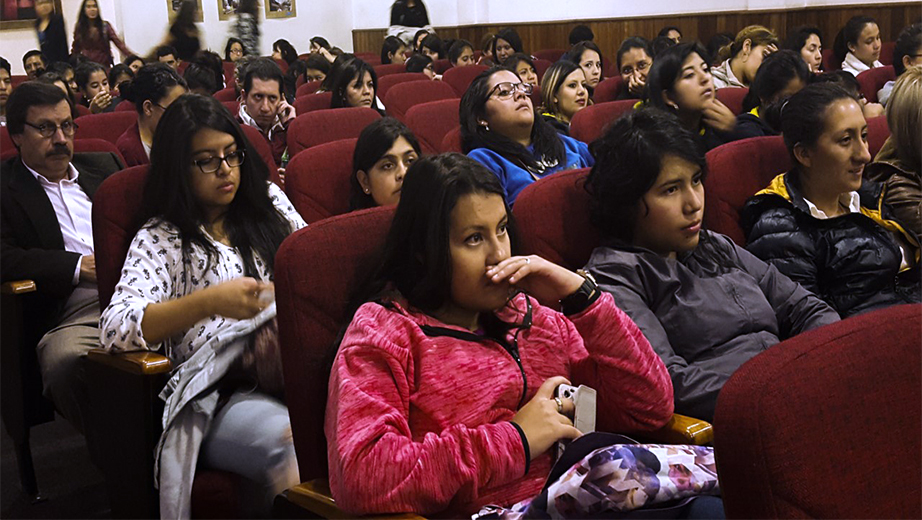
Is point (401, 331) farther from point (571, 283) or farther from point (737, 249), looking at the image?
point (737, 249)

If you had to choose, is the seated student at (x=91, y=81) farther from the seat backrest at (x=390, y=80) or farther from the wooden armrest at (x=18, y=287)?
the wooden armrest at (x=18, y=287)

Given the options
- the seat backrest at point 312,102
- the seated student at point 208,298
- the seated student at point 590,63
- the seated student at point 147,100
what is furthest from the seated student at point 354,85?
the seated student at point 208,298

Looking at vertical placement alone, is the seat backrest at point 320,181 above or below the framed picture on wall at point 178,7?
below

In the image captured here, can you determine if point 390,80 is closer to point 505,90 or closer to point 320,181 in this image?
point 505,90

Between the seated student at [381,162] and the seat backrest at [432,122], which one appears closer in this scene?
the seated student at [381,162]

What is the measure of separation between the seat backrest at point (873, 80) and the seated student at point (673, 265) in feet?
12.2

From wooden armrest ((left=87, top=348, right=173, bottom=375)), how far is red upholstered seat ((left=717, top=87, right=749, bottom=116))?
9.90ft

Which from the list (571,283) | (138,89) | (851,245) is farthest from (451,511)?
(138,89)

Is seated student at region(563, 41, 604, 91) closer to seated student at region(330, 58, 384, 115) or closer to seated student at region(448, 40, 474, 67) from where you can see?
seated student at region(330, 58, 384, 115)

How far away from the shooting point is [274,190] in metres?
2.30

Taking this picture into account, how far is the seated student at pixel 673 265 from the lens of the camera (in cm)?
181

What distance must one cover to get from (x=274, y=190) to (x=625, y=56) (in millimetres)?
3380

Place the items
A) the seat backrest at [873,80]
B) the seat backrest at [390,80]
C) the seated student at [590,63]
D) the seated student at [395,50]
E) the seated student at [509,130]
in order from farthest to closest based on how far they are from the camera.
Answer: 1. the seated student at [395,50]
2. the seat backrest at [390,80]
3. the seated student at [590,63]
4. the seat backrest at [873,80]
5. the seated student at [509,130]

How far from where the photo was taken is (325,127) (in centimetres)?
371
